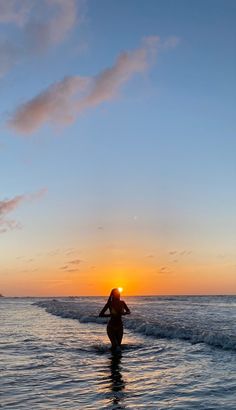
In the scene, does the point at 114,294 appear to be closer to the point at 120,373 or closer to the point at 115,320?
the point at 115,320

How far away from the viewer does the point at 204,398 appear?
27.7 ft

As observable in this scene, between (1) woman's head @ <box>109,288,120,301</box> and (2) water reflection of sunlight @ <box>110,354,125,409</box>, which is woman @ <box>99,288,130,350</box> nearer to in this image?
(1) woman's head @ <box>109,288,120,301</box>

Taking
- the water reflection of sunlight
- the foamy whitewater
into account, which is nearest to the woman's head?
the foamy whitewater

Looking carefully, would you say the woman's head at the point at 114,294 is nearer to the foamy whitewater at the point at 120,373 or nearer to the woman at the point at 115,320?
the woman at the point at 115,320

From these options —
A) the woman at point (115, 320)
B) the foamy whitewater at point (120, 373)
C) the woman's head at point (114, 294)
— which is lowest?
the foamy whitewater at point (120, 373)

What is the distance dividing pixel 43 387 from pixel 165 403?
114 inches

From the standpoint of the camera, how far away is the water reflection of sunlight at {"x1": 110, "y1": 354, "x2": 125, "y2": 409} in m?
8.38

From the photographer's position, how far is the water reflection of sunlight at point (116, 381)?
838 cm

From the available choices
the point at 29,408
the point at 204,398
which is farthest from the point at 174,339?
the point at 29,408

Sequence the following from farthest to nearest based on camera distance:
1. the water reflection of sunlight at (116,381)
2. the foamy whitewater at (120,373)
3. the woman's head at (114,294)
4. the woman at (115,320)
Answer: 1. the woman's head at (114,294)
2. the woman at (115,320)
3. the water reflection of sunlight at (116,381)
4. the foamy whitewater at (120,373)

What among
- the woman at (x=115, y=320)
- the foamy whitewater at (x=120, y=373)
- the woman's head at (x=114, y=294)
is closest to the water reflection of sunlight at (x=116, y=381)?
the foamy whitewater at (x=120, y=373)

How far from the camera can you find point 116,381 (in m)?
10.2

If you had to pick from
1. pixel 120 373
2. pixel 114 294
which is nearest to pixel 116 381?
pixel 120 373

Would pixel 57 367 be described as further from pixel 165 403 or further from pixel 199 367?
pixel 165 403
